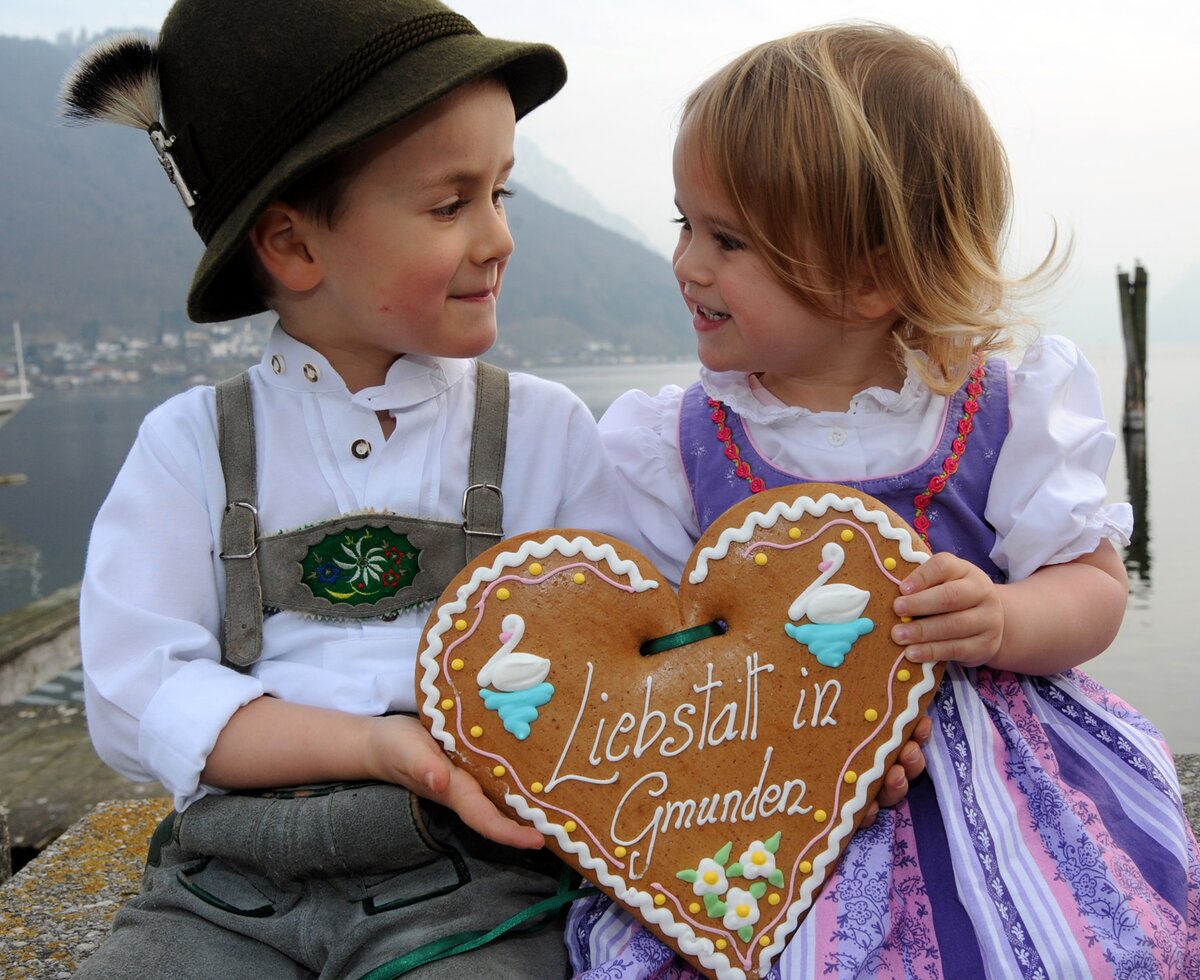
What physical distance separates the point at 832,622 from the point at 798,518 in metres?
0.15

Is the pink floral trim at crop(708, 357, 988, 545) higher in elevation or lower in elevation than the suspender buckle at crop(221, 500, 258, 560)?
higher

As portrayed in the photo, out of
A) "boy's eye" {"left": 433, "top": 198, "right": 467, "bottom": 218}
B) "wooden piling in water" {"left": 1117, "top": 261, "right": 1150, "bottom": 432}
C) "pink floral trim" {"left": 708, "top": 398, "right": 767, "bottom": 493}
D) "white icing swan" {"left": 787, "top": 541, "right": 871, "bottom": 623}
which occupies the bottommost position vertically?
"wooden piling in water" {"left": 1117, "top": 261, "right": 1150, "bottom": 432}

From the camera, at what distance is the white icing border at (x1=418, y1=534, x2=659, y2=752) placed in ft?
4.74

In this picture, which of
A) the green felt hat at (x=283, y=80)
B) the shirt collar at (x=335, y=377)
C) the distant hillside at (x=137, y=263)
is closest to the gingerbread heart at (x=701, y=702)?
the shirt collar at (x=335, y=377)

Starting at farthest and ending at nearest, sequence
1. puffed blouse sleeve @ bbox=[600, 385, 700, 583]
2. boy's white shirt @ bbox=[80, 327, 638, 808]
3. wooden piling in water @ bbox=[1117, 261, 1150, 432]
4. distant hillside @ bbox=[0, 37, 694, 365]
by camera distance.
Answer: distant hillside @ bbox=[0, 37, 694, 365] < wooden piling in water @ bbox=[1117, 261, 1150, 432] < puffed blouse sleeve @ bbox=[600, 385, 700, 583] < boy's white shirt @ bbox=[80, 327, 638, 808]

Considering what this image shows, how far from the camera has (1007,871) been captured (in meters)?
1.41

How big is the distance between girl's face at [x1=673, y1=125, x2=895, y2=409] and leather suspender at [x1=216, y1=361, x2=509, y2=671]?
1.44ft

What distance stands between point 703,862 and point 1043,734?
61 centimetres

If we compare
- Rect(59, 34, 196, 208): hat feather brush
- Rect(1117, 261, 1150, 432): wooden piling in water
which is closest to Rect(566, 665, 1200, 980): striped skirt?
Rect(59, 34, 196, 208): hat feather brush

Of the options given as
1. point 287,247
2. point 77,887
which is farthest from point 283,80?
A: point 77,887

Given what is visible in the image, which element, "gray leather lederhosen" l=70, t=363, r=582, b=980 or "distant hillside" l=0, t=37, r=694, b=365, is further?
"distant hillside" l=0, t=37, r=694, b=365

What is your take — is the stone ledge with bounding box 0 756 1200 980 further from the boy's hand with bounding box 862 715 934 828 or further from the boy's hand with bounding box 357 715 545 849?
the boy's hand with bounding box 862 715 934 828

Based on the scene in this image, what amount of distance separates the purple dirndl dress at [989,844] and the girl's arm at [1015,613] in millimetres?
94

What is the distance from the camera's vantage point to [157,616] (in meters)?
1.57
